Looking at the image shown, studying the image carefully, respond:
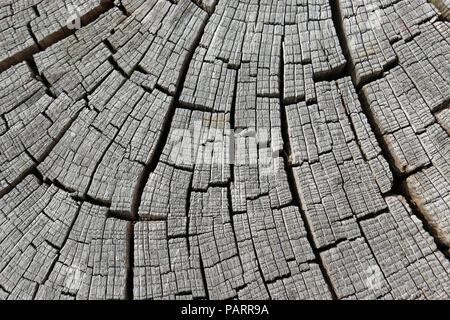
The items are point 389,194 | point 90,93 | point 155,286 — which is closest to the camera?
point 155,286

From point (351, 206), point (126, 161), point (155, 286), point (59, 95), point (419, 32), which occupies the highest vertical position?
point (419, 32)

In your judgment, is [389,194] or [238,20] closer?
[389,194]

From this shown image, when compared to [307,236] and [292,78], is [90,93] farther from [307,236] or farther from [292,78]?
[307,236]

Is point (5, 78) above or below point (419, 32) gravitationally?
below

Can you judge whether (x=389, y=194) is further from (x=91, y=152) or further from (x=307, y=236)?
(x=91, y=152)

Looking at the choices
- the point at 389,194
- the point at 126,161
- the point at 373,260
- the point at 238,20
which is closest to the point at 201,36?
the point at 238,20

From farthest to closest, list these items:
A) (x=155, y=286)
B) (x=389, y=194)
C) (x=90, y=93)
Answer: (x=90, y=93) < (x=389, y=194) < (x=155, y=286)

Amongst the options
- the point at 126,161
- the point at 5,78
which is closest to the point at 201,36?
the point at 126,161
